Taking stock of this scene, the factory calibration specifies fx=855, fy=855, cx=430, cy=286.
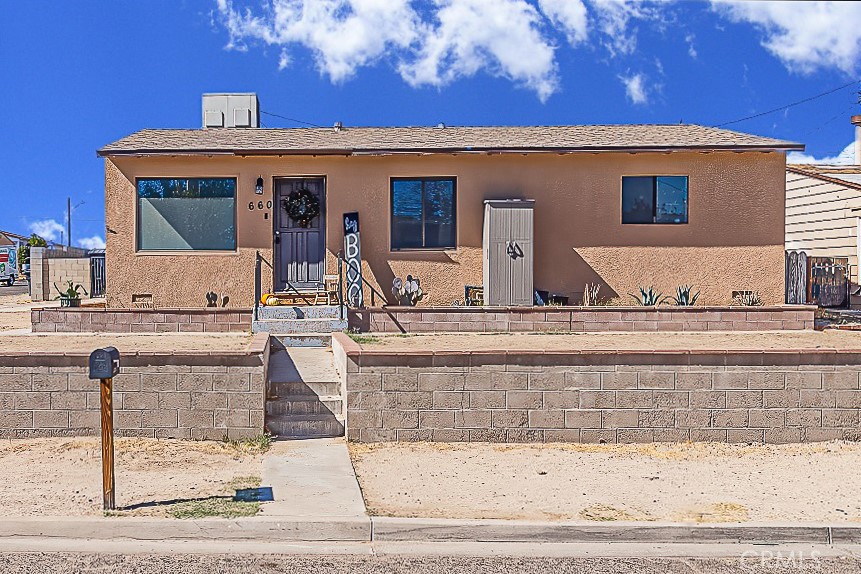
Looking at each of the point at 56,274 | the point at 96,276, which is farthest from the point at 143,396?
the point at 56,274

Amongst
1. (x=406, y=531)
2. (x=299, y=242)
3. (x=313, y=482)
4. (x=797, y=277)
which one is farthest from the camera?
(x=797, y=277)

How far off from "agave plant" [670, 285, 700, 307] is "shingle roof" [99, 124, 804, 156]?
2767 mm

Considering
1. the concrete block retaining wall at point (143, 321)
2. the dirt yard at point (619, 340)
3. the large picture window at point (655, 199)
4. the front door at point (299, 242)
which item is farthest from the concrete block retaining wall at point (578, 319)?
the front door at point (299, 242)

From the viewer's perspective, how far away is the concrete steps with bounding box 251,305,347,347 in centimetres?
1432

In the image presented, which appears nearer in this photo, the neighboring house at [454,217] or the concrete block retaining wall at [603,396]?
the concrete block retaining wall at [603,396]

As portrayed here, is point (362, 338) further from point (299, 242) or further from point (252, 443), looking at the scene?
point (252, 443)

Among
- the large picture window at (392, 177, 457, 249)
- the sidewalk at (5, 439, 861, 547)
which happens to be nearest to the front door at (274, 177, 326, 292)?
the large picture window at (392, 177, 457, 249)

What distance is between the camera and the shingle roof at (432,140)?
16562 mm

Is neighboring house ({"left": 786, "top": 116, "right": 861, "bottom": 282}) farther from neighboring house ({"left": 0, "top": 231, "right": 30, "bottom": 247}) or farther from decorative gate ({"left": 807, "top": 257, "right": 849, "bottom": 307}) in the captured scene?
neighboring house ({"left": 0, "top": 231, "right": 30, "bottom": 247})

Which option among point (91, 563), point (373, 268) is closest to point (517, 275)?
point (373, 268)

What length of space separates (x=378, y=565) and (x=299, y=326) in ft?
29.5

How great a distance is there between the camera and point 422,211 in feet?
56.2

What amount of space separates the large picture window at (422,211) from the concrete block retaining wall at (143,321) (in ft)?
12.6

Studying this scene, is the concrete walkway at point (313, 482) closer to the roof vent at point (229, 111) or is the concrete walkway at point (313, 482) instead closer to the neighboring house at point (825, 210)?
the roof vent at point (229, 111)
